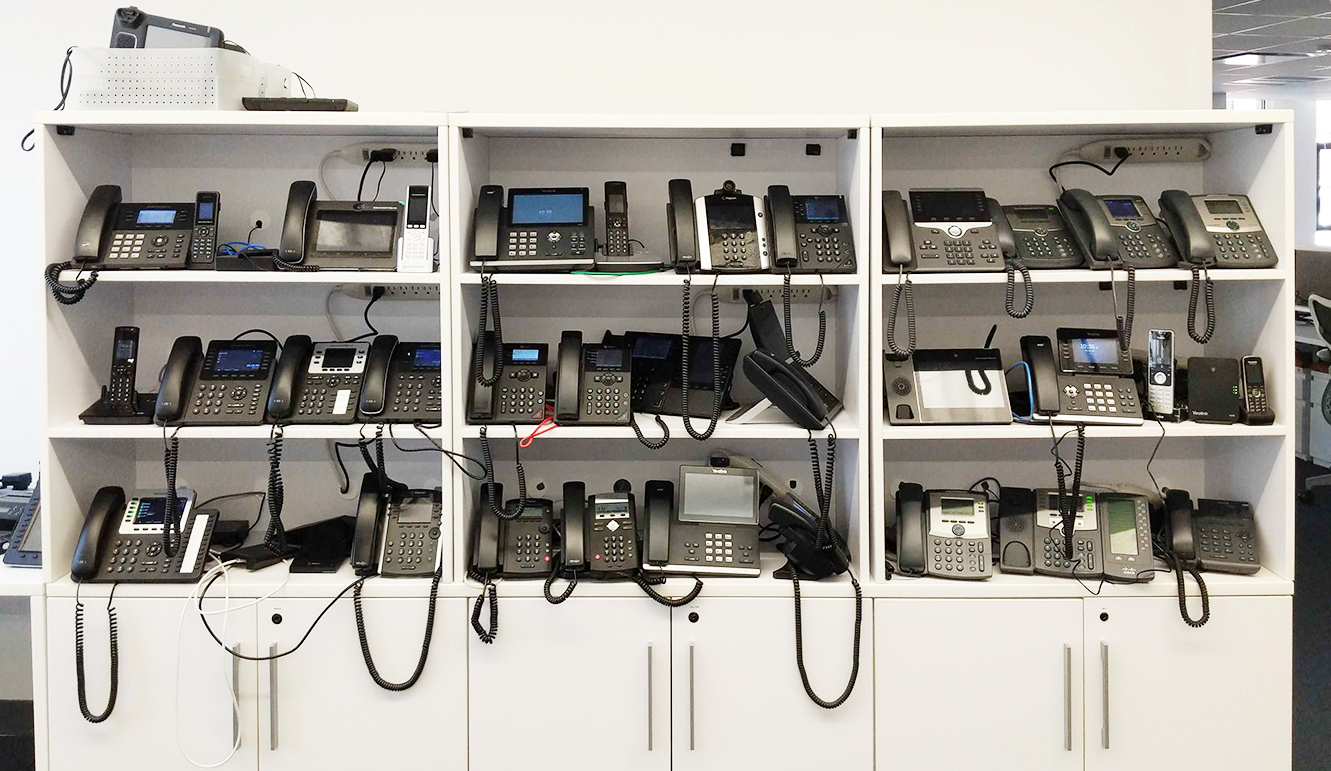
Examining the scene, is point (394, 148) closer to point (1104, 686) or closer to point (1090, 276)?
point (1090, 276)

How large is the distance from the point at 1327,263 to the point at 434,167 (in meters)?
5.21

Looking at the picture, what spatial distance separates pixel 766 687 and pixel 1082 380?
114cm

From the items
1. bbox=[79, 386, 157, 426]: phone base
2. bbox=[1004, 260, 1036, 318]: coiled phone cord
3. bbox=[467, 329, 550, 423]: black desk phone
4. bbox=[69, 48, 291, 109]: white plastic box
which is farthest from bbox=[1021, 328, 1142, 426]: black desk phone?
bbox=[79, 386, 157, 426]: phone base

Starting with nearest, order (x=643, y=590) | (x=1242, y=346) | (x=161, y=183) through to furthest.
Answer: (x=643, y=590), (x=1242, y=346), (x=161, y=183)

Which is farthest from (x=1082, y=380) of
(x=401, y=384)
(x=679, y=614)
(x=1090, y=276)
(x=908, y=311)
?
(x=401, y=384)

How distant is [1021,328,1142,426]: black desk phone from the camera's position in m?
2.44

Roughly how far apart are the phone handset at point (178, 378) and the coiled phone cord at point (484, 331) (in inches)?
29.1

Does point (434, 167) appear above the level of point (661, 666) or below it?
above

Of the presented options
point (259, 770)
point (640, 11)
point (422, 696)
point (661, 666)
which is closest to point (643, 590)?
point (661, 666)

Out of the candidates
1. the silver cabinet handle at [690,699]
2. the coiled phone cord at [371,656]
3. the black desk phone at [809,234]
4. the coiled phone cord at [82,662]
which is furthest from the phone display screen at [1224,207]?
the coiled phone cord at [82,662]

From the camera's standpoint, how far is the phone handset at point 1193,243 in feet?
7.80

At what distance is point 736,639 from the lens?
2.40 m

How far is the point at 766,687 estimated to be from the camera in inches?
94.6

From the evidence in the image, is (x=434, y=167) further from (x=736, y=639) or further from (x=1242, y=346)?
(x=1242, y=346)
